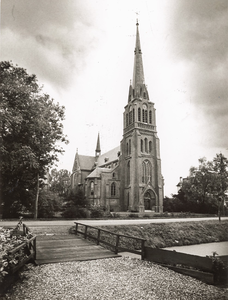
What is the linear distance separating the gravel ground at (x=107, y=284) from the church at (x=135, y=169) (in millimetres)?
31313

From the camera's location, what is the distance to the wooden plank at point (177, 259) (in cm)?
571

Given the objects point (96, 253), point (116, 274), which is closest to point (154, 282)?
point (116, 274)

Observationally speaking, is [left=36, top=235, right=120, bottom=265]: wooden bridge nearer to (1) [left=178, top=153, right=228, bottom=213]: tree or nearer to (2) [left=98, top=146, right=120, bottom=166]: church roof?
(1) [left=178, top=153, right=228, bottom=213]: tree

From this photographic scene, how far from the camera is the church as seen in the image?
39.3m

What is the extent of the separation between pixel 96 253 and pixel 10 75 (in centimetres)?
970

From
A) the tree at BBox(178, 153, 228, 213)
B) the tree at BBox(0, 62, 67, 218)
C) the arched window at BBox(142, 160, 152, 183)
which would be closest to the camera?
the tree at BBox(0, 62, 67, 218)

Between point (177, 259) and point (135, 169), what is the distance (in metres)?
33.7

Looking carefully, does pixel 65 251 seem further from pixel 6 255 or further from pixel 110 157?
pixel 110 157

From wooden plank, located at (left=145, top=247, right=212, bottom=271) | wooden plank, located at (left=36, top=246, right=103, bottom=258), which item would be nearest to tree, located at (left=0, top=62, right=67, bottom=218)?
wooden plank, located at (left=36, top=246, right=103, bottom=258)

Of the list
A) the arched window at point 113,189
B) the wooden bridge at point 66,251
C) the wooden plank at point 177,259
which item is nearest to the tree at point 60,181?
the arched window at point 113,189

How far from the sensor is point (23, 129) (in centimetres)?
1444

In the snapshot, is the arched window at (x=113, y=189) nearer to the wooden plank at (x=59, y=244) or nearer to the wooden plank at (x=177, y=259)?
the wooden plank at (x=59, y=244)

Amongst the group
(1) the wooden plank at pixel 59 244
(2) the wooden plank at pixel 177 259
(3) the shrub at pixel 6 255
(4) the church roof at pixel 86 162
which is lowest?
(1) the wooden plank at pixel 59 244

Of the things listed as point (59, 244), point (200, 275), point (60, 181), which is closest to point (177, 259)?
point (200, 275)
